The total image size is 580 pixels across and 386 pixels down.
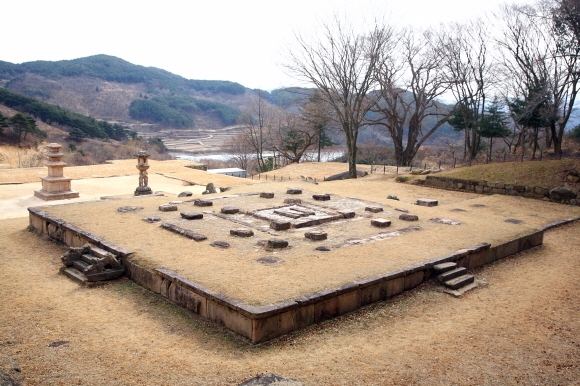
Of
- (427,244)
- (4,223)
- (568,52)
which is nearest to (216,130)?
(568,52)

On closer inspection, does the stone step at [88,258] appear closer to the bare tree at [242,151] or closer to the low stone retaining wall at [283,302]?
the low stone retaining wall at [283,302]

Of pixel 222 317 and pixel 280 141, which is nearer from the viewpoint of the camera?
pixel 222 317

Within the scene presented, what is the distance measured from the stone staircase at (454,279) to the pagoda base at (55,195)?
12.5 meters

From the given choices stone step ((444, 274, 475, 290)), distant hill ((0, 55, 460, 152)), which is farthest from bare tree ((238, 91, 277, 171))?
stone step ((444, 274, 475, 290))

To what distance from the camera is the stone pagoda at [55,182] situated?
49.7 ft

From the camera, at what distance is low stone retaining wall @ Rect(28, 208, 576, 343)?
568 cm

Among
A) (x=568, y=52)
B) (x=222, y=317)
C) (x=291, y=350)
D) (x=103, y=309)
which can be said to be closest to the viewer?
(x=291, y=350)

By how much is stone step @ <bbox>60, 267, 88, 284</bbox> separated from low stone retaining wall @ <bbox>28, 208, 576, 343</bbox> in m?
0.65

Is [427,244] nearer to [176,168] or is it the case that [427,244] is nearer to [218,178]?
[218,178]

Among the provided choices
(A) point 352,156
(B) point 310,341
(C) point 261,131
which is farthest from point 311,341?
(C) point 261,131

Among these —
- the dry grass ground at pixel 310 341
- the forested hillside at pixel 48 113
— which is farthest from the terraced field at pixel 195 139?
the dry grass ground at pixel 310 341

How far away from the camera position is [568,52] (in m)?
20.1

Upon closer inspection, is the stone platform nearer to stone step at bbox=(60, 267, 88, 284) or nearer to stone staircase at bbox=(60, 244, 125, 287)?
stone staircase at bbox=(60, 244, 125, 287)

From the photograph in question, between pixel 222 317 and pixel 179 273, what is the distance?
1252 mm
